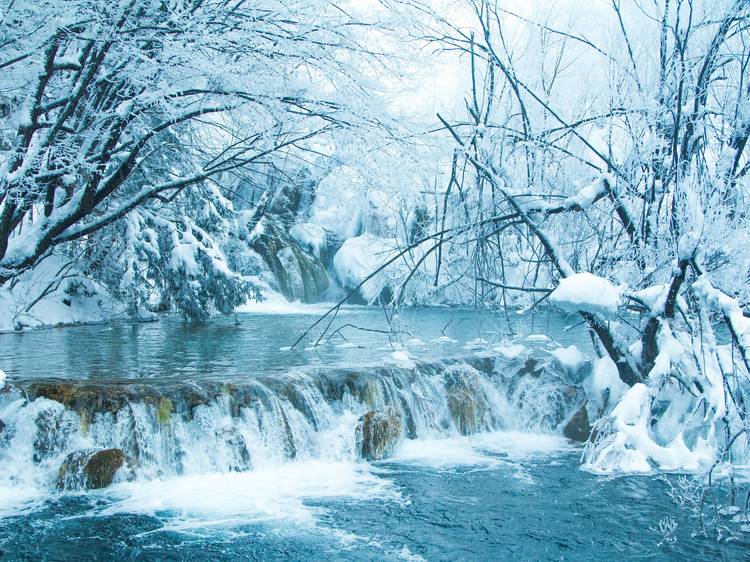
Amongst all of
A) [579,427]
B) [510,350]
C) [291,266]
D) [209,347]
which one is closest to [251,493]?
[579,427]

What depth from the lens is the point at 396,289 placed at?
6875mm

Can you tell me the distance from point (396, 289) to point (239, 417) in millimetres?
2703

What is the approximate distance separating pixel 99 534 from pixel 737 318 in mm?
5099

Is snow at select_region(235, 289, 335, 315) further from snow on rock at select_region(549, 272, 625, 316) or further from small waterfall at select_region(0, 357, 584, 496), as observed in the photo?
snow on rock at select_region(549, 272, 625, 316)

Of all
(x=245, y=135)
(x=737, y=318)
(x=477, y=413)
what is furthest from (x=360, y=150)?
(x=477, y=413)

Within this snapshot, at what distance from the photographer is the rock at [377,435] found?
8281 mm

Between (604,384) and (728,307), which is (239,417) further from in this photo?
(728,307)

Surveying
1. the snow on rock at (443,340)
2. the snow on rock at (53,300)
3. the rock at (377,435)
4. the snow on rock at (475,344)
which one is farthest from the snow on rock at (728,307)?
the snow on rock at (53,300)

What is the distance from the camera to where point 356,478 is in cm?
745

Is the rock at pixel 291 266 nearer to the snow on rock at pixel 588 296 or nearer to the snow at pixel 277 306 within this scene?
the snow at pixel 277 306

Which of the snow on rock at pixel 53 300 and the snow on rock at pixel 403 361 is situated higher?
the snow on rock at pixel 53 300

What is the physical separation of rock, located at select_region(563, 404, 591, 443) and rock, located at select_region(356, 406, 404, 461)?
260 centimetres

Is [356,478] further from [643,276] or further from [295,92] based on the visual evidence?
[295,92]

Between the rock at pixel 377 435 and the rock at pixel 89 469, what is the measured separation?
2850mm
